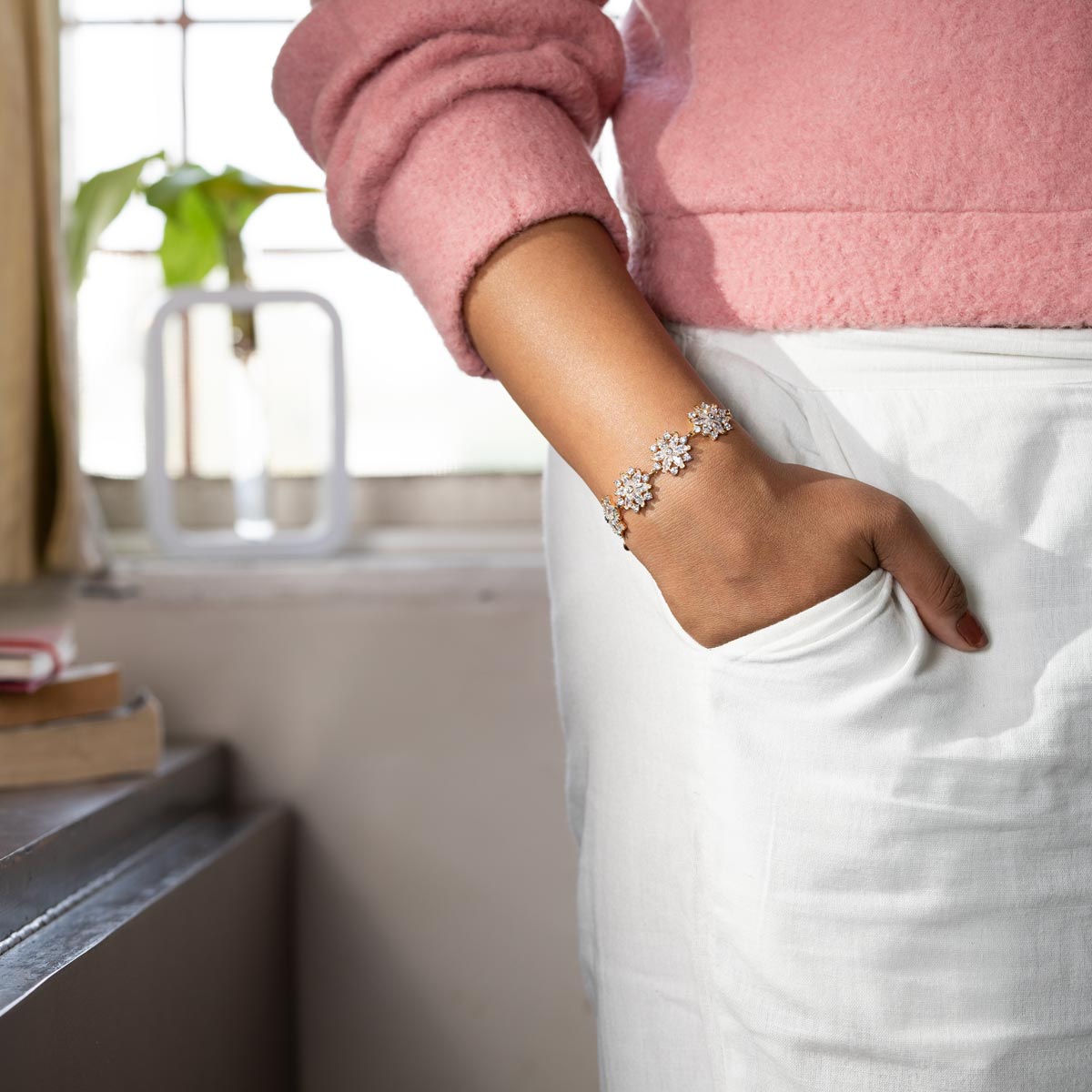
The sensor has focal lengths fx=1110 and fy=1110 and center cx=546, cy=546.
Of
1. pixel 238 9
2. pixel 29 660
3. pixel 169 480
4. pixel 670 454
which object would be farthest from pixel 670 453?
pixel 238 9

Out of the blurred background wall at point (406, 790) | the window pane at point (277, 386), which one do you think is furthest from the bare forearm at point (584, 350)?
the window pane at point (277, 386)

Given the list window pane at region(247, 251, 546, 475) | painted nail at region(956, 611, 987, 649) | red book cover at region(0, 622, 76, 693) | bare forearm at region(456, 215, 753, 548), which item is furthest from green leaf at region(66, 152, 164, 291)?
painted nail at region(956, 611, 987, 649)

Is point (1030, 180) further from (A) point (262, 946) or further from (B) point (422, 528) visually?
(B) point (422, 528)

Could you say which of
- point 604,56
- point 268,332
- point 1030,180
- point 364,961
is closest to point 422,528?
point 268,332

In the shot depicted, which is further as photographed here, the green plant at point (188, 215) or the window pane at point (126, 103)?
the window pane at point (126, 103)

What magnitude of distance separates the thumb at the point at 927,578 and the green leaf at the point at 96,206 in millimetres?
1238

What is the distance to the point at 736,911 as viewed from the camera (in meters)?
0.54

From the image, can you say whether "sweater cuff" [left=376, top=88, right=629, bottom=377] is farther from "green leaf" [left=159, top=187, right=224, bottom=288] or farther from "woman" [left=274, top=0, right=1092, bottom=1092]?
"green leaf" [left=159, top=187, right=224, bottom=288]

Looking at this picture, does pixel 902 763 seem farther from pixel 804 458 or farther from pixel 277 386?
pixel 277 386

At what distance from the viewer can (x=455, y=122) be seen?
22.1 inches

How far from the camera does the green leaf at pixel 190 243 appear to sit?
1442 millimetres

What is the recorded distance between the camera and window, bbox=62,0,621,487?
63.3 inches

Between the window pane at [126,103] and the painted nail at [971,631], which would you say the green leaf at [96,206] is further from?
the painted nail at [971,631]

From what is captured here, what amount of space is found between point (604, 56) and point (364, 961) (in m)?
0.99
